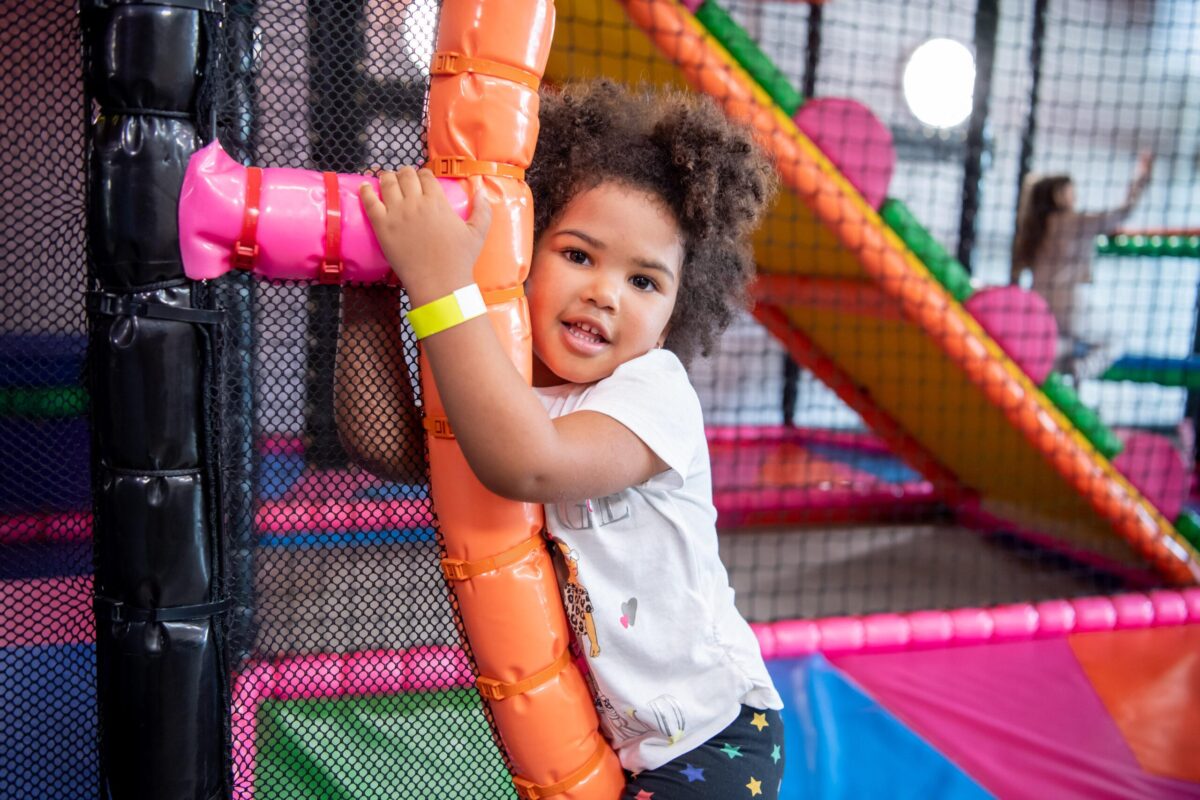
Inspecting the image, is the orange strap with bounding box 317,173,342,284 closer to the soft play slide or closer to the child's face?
the child's face

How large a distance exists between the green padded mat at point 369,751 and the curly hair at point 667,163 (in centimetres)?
60

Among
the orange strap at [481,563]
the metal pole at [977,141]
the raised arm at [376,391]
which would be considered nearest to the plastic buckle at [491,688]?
the orange strap at [481,563]

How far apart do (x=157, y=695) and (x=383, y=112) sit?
1.86 ft

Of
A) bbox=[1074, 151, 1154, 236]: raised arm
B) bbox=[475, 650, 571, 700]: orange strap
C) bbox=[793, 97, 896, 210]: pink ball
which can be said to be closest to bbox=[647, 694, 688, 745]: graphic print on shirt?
bbox=[475, 650, 571, 700]: orange strap

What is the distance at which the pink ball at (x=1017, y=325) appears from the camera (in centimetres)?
196

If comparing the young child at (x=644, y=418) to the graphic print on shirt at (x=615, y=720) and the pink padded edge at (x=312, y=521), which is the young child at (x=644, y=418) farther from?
the pink padded edge at (x=312, y=521)

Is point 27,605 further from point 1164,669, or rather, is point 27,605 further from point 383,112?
point 1164,669

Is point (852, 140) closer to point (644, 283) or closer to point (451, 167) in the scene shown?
point (644, 283)

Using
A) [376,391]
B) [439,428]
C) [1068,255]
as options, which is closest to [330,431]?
[376,391]

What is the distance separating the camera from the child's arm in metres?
0.71

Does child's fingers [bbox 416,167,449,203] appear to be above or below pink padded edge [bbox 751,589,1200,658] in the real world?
above

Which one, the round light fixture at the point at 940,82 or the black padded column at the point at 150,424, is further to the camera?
the round light fixture at the point at 940,82

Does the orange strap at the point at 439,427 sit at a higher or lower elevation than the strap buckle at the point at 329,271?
lower

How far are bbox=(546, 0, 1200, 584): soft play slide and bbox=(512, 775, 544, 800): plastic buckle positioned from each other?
4.04 ft
